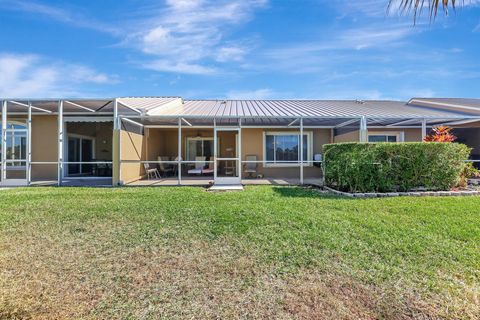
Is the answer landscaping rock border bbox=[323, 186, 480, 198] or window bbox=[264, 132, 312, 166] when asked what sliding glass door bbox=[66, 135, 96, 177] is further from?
landscaping rock border bbox=[323, 186, 480, 198]

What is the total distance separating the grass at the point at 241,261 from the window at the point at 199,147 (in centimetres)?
1054

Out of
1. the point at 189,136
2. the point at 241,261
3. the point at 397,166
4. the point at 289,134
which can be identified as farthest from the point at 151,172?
the point at 241,261

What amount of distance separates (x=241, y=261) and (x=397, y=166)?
6.99 meters

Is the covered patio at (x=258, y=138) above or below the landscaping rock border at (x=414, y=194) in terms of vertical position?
above

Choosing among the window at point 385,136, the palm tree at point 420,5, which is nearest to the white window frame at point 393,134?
the window at point 385,136

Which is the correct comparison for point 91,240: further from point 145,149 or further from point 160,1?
point 145,149

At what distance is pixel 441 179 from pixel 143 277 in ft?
30.8

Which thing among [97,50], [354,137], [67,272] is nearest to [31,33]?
[97,50]

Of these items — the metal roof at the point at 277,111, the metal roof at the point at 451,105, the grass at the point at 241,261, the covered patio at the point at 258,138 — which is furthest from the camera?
the metal roof at the point at 451,105

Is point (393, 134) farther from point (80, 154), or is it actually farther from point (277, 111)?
point (80, 154)

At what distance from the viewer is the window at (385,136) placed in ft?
53.5

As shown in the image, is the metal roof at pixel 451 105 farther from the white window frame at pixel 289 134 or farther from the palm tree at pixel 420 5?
the palm tree at pixel 420 5

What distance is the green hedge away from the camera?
8908mm

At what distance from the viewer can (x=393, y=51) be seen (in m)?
9.21
